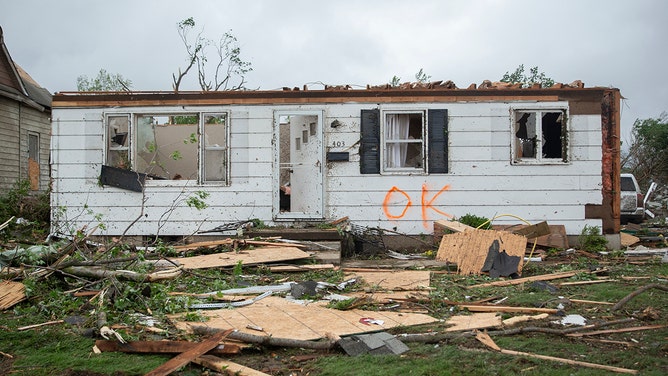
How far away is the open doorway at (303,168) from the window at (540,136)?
13.1 ft

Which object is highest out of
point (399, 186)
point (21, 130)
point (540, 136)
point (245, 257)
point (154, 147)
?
point (21, 130)

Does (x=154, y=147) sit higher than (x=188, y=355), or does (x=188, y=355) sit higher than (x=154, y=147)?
(x=154, y=147)

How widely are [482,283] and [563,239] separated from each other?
4306mm

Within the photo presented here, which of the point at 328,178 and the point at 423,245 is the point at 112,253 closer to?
the point at 328,178

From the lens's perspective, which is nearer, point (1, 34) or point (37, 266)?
point (37, 266)

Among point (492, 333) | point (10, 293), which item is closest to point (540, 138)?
point (492, 333)

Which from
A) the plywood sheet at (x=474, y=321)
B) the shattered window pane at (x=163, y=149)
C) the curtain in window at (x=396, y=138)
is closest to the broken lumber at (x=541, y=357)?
the plywood sheet at (x=474, y=321)

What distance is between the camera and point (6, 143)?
18484 millimetres

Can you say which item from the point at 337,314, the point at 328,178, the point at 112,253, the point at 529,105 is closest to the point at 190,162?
the point at 328,178

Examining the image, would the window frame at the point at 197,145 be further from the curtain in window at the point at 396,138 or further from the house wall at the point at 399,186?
the curtain in window at the point at 396,138

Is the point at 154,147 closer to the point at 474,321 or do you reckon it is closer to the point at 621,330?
the point at 474,321

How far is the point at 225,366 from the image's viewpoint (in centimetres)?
481

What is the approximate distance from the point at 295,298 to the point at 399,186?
539cm

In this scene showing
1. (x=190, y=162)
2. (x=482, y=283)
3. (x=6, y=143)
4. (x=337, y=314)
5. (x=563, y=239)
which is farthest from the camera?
(x=6, y=143)
